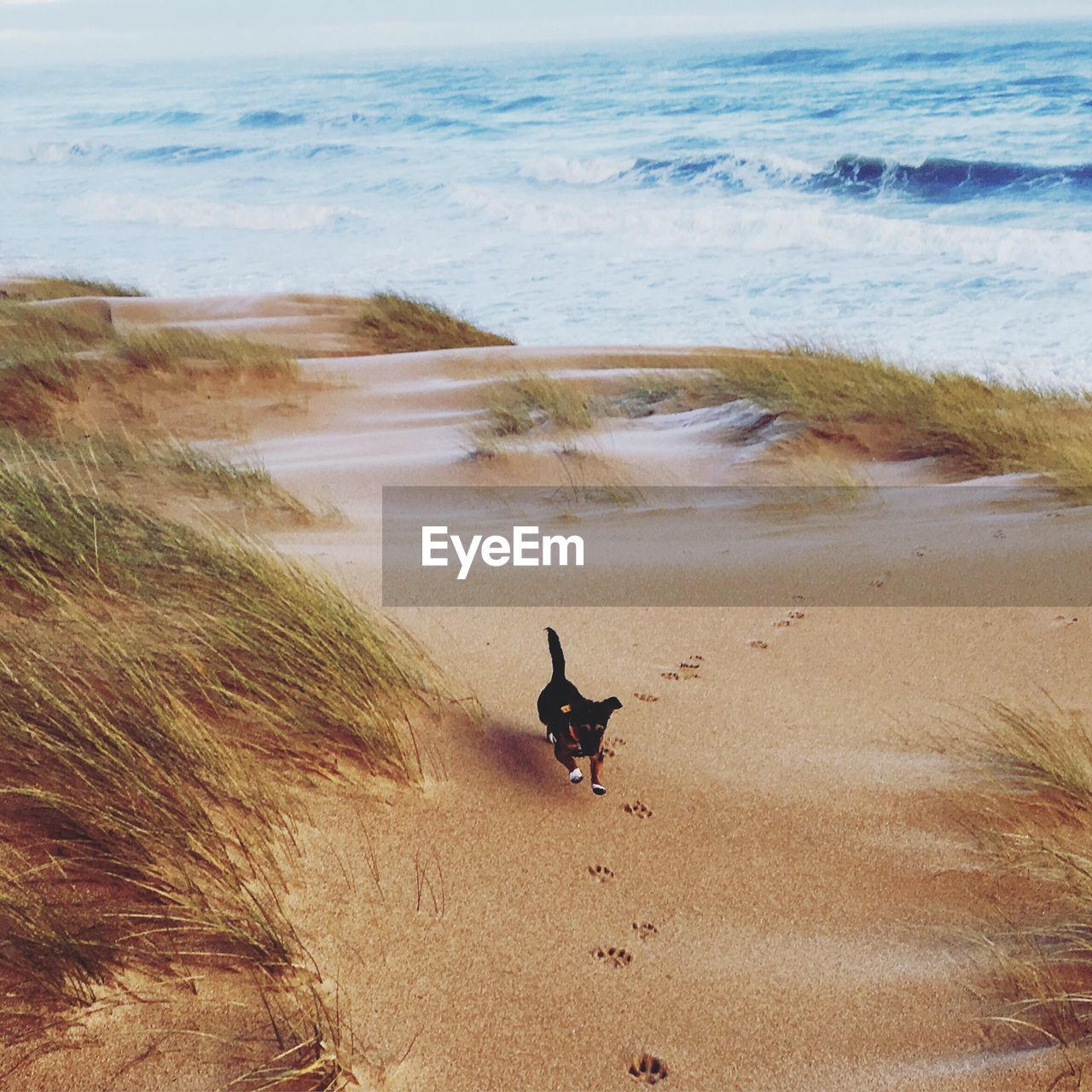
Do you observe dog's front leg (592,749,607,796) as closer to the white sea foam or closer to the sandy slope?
the sandy slope

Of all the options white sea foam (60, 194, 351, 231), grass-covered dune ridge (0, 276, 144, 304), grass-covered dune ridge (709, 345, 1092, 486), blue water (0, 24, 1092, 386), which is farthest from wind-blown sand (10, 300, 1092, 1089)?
white sea foam (60, 194, 351, 231)

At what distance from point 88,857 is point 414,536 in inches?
126

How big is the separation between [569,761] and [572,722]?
15 cm

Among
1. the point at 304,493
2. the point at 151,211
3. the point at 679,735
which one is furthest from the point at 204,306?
the point at 151,211

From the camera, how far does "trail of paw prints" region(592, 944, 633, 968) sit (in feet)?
7.20

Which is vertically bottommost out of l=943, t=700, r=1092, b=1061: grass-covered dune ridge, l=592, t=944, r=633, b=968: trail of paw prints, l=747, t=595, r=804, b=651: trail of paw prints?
l=747, t=595, r=804, b=651: trail of paw prints

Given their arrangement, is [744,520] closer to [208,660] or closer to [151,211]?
[208,660]

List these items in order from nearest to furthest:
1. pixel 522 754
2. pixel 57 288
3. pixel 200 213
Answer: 1. pixel 522 754
2. pixel 57 288
3. pixel 200 213

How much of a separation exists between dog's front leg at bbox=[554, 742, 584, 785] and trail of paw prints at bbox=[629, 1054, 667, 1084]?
762 millimetres

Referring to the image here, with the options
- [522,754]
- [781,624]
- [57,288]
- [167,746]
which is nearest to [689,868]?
[522,754]

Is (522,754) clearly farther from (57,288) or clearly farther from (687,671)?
(57,288)

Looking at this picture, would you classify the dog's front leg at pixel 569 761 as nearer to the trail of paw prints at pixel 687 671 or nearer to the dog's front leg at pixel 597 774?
the dog's front leg at pixel 597 774

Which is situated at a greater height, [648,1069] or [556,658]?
[556,658]

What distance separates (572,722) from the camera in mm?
2545
